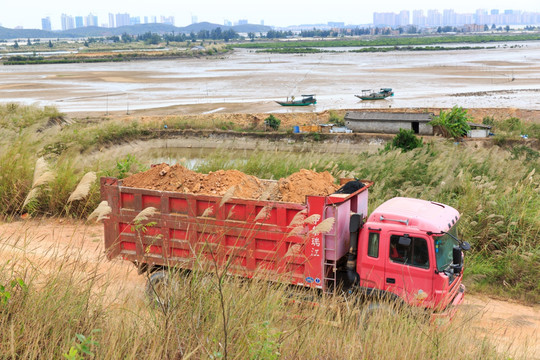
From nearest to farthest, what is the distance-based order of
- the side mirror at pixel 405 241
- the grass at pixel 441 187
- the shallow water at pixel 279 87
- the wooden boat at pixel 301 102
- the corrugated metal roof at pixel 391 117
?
the side mirror at pixel 405 241 < the grass at pixel 441 187 < the corrugated metal roof at pixel 391 117 < the wooden boat at pixel 301 102 < the shallow water at pixel 279 87

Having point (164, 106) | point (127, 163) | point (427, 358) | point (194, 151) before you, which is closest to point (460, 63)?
point (164, 106)

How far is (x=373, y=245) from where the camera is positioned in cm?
769

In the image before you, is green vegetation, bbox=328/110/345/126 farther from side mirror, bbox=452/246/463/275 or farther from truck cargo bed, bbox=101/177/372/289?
side mirror, bbox=452/246/463/275

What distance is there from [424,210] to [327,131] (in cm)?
2805

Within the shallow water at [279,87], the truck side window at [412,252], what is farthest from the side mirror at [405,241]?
the shallow water at [279,87]

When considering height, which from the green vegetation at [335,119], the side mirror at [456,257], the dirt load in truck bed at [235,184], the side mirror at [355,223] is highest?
the dirt load in truck bed at [235,184]

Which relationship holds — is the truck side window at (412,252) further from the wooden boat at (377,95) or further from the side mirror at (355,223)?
the wooden boat at (377,95)

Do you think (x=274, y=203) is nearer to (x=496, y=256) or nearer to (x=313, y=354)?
(x=313, y=354)

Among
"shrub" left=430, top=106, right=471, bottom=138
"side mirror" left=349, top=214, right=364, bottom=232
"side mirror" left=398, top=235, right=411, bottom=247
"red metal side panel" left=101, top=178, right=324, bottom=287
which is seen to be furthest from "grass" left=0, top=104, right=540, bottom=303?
"shrub" left=430, top=106, right=471, bottom=138

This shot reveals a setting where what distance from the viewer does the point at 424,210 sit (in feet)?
26.0

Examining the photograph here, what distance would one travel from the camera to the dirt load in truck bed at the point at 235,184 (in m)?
8.81

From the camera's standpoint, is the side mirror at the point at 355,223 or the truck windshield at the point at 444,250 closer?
the truck windshield at the point at 444,250

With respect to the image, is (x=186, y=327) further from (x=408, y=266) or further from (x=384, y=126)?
(x=384, y=126)

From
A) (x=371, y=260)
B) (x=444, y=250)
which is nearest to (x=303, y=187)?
(x=371, y=260)
